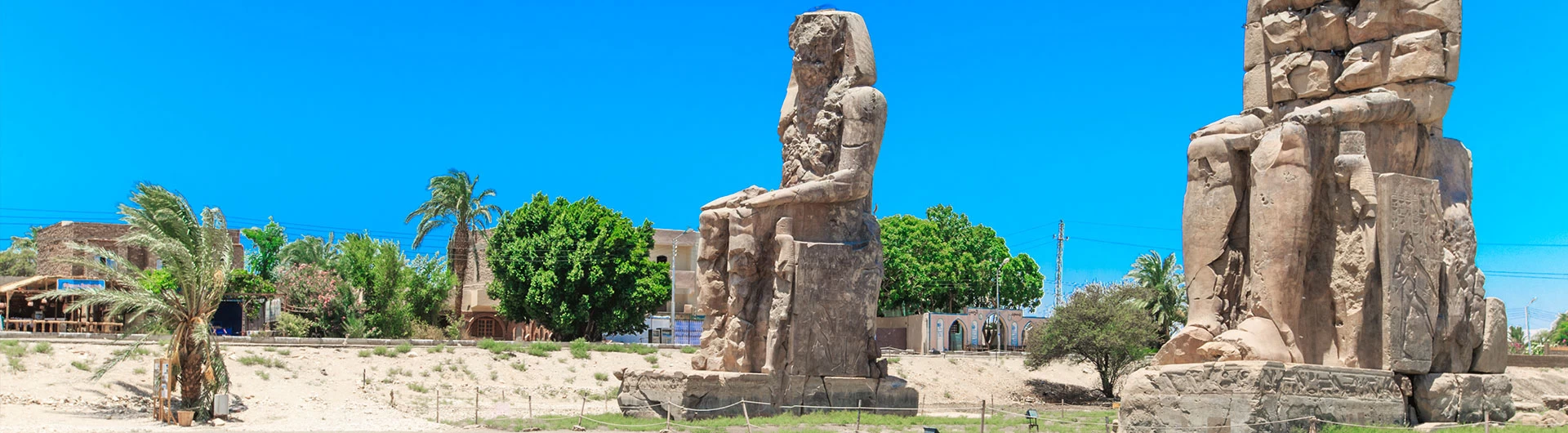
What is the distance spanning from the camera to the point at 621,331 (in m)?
39.8

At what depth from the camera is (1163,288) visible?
1501 inches

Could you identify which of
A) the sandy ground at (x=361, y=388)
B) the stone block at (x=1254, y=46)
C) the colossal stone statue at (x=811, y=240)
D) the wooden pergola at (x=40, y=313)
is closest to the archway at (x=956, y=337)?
the sandy ground at (x=361, y=388)

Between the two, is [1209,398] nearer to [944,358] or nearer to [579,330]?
[944,358]

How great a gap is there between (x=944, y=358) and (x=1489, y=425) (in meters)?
24.1

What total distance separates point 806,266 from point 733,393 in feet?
5.22

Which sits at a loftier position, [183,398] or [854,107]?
[854,107]

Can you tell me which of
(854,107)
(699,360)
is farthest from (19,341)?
(854,107)

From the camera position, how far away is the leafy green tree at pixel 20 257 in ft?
191

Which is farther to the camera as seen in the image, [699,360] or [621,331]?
[621,331]

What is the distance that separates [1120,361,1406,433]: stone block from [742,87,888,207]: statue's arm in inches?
201

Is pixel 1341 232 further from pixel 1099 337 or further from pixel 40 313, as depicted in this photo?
pixel 40 313

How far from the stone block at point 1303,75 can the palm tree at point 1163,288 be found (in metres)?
25.1

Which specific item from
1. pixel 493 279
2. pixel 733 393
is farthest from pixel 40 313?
pixel 733 393

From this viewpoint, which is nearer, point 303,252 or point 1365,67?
point 1365,67
